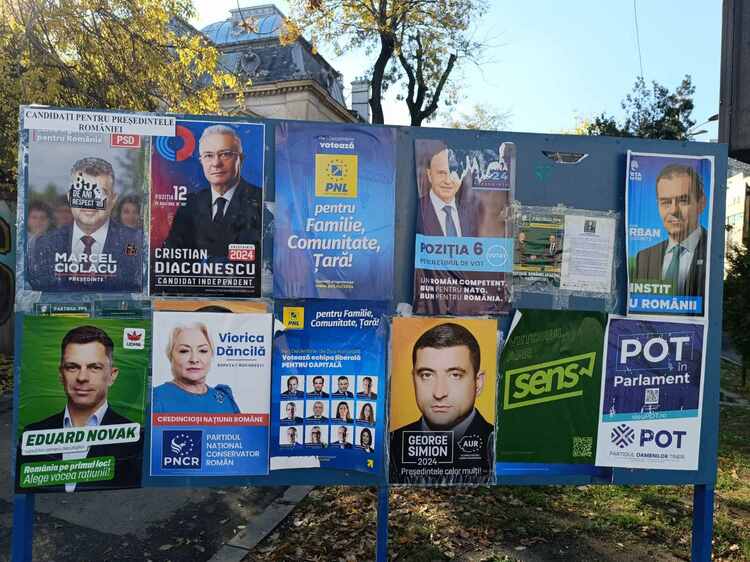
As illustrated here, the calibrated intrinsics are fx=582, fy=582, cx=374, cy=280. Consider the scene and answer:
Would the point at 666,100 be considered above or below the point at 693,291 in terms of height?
above

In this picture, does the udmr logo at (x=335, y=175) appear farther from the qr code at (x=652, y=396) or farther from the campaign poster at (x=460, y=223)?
the qr code at (x=652, y=396)

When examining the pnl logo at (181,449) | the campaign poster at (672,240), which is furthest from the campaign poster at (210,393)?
the campaign poster at (672,240)

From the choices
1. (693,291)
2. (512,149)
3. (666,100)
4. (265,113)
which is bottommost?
(693,291)

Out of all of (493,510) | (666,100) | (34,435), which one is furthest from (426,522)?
(666,100)

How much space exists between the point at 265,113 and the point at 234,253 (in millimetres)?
31557

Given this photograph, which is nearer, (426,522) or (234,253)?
(234,253)

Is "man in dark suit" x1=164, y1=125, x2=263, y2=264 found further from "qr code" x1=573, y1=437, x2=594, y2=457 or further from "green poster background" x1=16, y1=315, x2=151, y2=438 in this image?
"qr code" x1=573, y1=437, x2=594, y2=457

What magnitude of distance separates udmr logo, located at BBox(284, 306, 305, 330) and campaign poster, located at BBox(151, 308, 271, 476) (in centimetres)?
9

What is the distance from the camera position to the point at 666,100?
66.8 ft

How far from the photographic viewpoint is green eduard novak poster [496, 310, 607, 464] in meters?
2.96

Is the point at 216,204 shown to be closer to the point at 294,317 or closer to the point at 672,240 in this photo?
the point at 294,317

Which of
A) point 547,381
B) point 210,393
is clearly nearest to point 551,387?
point 547,381

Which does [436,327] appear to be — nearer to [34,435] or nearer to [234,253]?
[234,253]

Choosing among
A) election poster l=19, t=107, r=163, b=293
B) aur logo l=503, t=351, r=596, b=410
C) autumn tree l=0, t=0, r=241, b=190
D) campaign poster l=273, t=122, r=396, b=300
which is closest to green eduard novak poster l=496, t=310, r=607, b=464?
aur logo l=503, t=351, r=596, b=410
